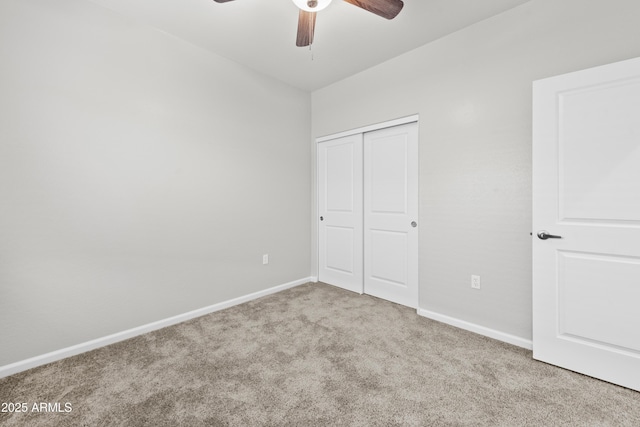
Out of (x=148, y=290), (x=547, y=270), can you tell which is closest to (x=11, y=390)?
(x=148, y=290)

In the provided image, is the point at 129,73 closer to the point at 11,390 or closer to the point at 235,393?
the point at 11,390

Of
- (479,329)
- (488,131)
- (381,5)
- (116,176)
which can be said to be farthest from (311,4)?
(479,329)

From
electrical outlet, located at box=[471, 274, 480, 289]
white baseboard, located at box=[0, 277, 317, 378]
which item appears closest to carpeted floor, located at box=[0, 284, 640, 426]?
white baseboard, located at box=[0, 277, 317, 378]

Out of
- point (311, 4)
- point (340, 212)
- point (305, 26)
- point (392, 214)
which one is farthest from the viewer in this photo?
point (340, 212)

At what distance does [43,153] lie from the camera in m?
1.89

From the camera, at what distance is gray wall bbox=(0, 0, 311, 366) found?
5.98ft

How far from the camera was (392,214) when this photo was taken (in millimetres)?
3053

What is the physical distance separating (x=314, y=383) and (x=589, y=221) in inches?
79.2

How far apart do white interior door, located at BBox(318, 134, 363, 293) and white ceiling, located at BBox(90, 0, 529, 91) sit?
0.97 metres

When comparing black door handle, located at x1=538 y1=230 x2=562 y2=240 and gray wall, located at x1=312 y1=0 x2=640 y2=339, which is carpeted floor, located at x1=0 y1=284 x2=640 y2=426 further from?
black door handle, located at x1=538 y1=230 x2=562 y2=240

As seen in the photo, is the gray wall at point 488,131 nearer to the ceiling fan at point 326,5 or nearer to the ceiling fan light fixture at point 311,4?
the ceiling fan at point 326,5

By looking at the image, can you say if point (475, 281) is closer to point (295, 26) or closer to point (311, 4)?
point (311, 4)

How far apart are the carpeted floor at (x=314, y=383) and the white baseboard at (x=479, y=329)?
2.6 inches

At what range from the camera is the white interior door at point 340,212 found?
3.36 metres
